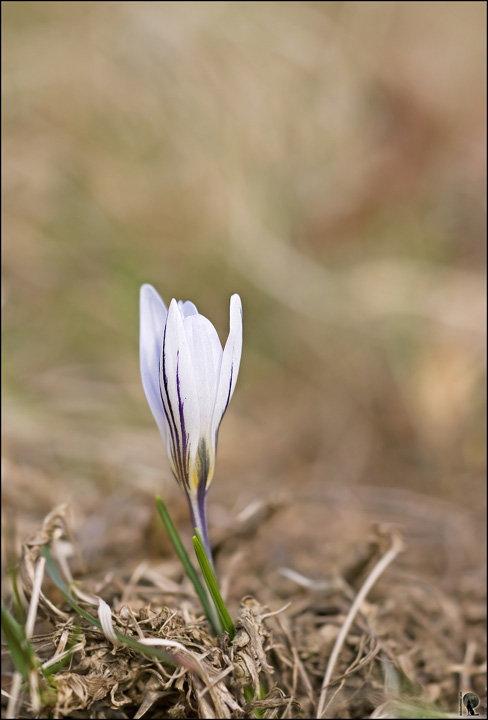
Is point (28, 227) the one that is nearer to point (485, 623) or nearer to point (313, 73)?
point (313, 73)

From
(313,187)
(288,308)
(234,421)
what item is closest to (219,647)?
(234,421)

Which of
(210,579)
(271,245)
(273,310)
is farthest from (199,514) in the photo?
(271,245)

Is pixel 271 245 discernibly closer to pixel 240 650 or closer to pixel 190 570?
pixel 190 570

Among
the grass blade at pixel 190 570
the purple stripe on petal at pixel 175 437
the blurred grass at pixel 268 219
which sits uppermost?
the blurred grass at pixel 268 219

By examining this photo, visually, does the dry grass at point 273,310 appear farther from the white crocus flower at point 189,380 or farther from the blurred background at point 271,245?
the white crocus flower at point 189,380

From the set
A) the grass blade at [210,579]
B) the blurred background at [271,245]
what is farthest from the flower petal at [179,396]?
the blurred background at [271,245]

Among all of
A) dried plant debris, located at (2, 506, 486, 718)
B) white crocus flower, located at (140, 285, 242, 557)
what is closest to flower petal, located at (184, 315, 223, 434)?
white crocus flower, located at (140, 285, 242, 557)
